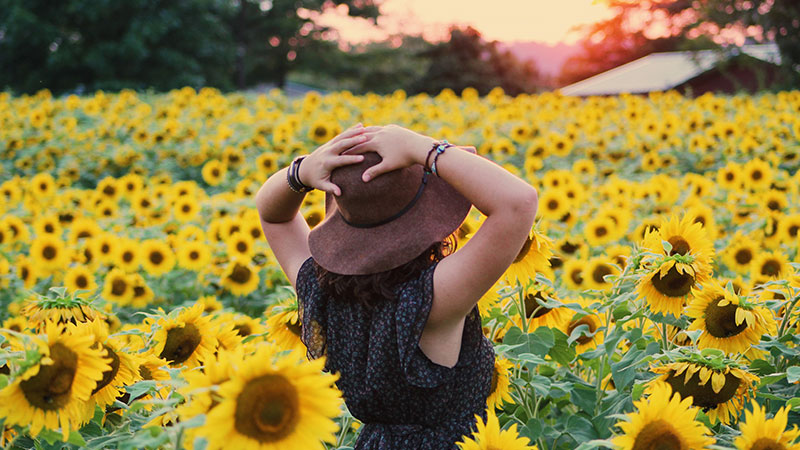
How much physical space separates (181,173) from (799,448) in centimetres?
761

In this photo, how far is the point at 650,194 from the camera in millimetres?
5336

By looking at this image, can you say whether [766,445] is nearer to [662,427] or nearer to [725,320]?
[662,427]

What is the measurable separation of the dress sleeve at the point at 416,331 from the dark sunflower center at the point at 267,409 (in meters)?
0.51

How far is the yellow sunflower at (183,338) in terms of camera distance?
2037mm

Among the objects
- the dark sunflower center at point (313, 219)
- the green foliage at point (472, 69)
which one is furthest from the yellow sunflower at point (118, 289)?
the green foliage at point (472, 69)

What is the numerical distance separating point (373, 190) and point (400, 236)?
13 cm

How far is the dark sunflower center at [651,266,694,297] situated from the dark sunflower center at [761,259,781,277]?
161 centimetres

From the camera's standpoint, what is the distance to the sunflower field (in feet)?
4.52

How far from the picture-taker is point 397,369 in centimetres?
175

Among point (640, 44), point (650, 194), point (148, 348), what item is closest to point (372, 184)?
point (148, 348)

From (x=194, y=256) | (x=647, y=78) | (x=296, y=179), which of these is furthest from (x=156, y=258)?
(x=647, y=78)

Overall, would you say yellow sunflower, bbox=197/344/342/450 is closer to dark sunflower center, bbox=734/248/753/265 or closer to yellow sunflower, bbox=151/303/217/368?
yellow sunflower, bbox=151/303/217/368

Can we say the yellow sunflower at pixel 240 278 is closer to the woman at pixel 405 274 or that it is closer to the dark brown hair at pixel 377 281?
the woman at pixel 405 274

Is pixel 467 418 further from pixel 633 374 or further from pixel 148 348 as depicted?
pixel 148 348
